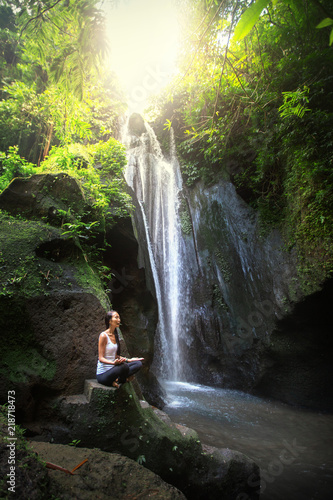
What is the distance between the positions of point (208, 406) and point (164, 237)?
22.2 feet

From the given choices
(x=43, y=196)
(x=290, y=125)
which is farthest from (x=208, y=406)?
(x=290, y=125)

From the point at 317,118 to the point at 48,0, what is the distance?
5.85 m

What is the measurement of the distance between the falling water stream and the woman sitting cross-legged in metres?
2.59

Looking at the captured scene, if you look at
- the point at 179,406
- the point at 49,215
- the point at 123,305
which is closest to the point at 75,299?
the point at 49,215

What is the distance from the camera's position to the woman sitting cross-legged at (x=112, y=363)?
113 inches

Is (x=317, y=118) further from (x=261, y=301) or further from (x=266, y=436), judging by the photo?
(x=266, y=436)

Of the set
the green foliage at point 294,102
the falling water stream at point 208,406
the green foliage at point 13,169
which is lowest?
the falling water stream at point 208,406

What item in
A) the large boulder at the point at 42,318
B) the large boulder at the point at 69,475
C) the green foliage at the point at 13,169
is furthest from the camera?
the green foliage at the point at 13,169

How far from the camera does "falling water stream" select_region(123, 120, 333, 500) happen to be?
3.64 m

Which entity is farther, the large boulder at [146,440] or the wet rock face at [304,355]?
the wet rock face at [304,355]

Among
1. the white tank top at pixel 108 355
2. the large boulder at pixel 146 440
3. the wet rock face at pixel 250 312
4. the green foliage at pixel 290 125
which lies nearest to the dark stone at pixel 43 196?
the white tank top at pixel 108 355

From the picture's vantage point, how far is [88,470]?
2.20 meters

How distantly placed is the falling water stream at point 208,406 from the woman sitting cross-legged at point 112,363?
2.59 metres

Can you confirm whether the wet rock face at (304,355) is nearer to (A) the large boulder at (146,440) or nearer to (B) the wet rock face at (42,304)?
(A) the large boulder at (146,440)
